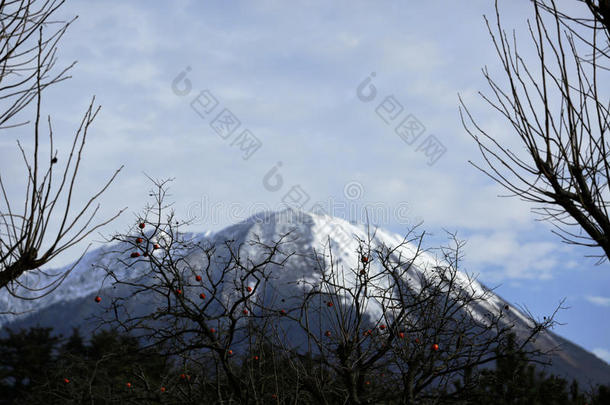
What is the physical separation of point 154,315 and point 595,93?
5.71m

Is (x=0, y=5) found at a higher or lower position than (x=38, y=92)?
higher

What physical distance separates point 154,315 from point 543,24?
564 centimetres

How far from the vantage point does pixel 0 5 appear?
312 centimetres

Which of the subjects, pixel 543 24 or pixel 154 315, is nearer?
pixel 543 24

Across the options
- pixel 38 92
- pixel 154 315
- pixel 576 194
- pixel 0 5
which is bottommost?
pixel 154 315

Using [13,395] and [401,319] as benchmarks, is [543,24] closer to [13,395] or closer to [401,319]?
[401,319]

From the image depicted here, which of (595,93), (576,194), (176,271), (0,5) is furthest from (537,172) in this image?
(176,271)

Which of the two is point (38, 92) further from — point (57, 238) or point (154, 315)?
point (154, 315)

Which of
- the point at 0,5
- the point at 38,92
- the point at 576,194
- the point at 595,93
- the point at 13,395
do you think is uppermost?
the point at 0,5

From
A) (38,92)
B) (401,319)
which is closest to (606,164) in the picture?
(38,92)

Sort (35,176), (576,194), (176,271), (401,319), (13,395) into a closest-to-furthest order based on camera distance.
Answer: (35,176) → (576,194) → (401,319) → (176,271) → (13,395)

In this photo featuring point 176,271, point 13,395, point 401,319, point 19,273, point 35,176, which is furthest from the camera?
point 13,395

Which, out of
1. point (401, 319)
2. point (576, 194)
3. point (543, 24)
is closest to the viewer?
point (576, 194)

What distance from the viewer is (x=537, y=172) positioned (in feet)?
11.0
